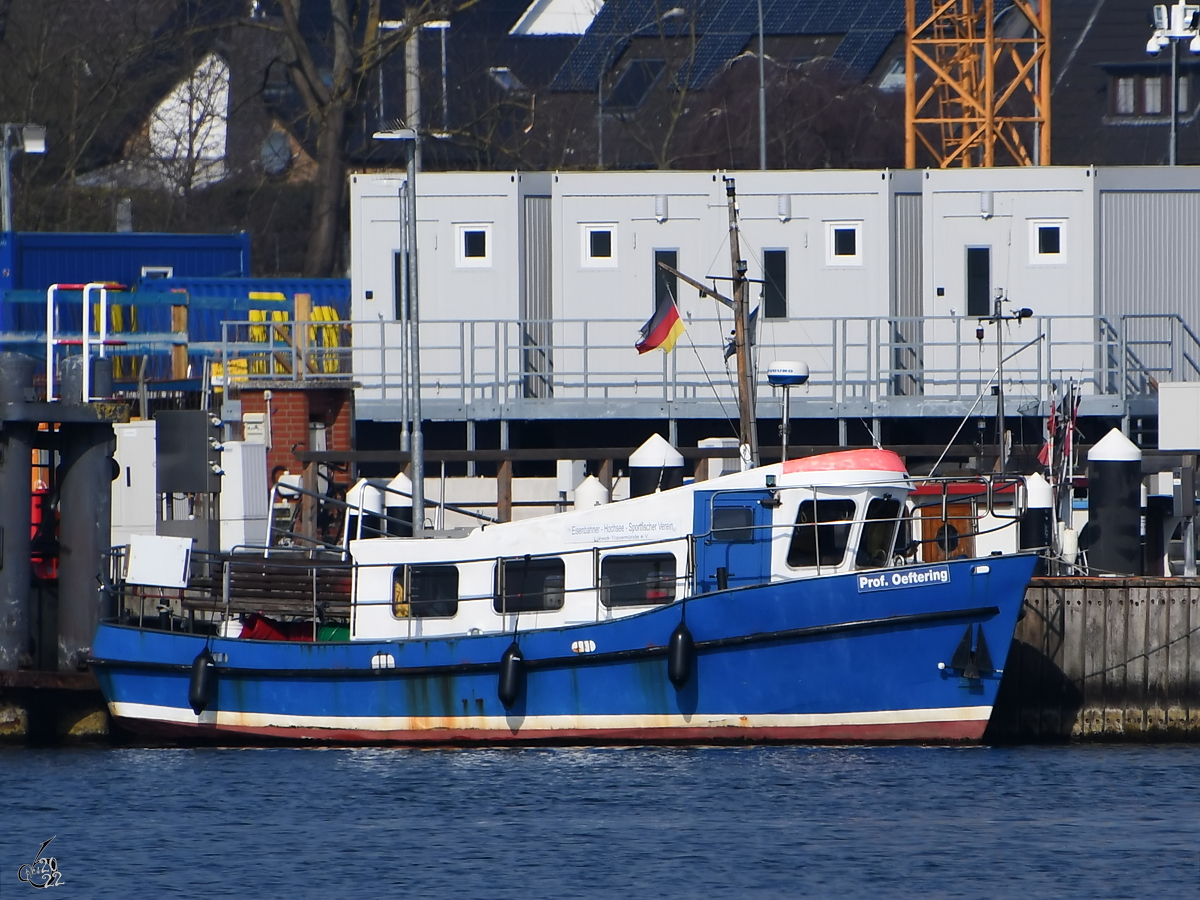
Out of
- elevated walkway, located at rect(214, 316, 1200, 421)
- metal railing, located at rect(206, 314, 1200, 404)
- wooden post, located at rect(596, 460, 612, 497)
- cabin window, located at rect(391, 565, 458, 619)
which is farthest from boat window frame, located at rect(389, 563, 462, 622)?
metal railing, located at rect(206, 314, 1200, 404)

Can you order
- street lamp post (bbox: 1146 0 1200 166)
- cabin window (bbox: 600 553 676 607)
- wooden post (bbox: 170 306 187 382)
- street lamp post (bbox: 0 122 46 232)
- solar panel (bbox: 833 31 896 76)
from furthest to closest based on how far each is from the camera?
solar panel (bbox: 833 31 896 76)
street lamp post (bbox: 1146 0 1200 166)
wooden post (bbox: 170 306 187 382)
street lamp post (bbox: 0 122 46 232)
cabin window (bbox: 600 553 676 607)

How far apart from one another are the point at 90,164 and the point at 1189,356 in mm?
35252

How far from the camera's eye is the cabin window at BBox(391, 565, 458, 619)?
21.8 meters

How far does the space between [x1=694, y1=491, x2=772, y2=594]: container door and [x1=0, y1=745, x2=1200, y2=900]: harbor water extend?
5.52 ft

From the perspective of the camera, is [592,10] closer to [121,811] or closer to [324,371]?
[324,371]

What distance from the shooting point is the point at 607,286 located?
2983cm

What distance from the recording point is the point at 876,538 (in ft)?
69.3

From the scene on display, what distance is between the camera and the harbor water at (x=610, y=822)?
16562mm

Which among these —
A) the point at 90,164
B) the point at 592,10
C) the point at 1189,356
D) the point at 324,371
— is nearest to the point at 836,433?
the point at 1189,356

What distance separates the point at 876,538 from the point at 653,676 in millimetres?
2529

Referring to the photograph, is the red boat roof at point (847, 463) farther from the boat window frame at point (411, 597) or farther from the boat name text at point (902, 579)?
the boat window frame at point (411, 597)

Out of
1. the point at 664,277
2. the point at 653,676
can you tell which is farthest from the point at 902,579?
the point at 664,277

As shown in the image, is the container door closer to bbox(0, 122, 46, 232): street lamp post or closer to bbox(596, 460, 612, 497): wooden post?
bbox(596, 460, 612, 497): wooden post

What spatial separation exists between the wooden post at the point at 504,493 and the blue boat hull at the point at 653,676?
442cm
